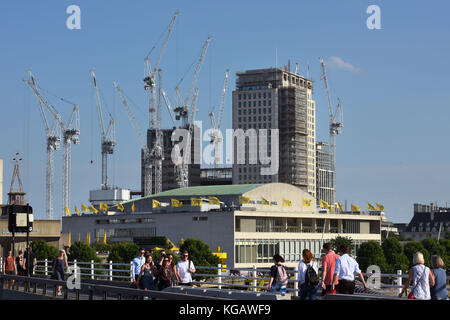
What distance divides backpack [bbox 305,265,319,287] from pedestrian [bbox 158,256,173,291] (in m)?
8.13

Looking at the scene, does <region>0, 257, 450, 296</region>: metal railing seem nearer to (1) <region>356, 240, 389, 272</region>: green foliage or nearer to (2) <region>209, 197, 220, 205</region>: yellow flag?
(1) <region>356, 240, 389, 272</region>: green foliage

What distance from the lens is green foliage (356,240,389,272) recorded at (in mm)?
141625

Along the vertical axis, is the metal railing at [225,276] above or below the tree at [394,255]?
above

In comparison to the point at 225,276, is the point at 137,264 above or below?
above

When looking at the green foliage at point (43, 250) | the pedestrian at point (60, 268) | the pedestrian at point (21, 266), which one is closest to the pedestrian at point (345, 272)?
the pedestrian at point (60, 268)

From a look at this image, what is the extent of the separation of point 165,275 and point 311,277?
839 cm

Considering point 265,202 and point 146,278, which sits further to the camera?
point 265,202

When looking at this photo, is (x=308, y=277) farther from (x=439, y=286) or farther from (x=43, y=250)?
(x=43, y=250)

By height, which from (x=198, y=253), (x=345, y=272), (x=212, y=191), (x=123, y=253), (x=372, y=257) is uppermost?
(x=212, y=191)

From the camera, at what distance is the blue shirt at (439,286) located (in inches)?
780

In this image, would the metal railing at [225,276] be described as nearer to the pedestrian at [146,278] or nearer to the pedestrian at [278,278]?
the pedestrian at [278,278]

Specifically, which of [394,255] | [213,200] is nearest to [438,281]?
[394,255]

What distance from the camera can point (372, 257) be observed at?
142 metres
